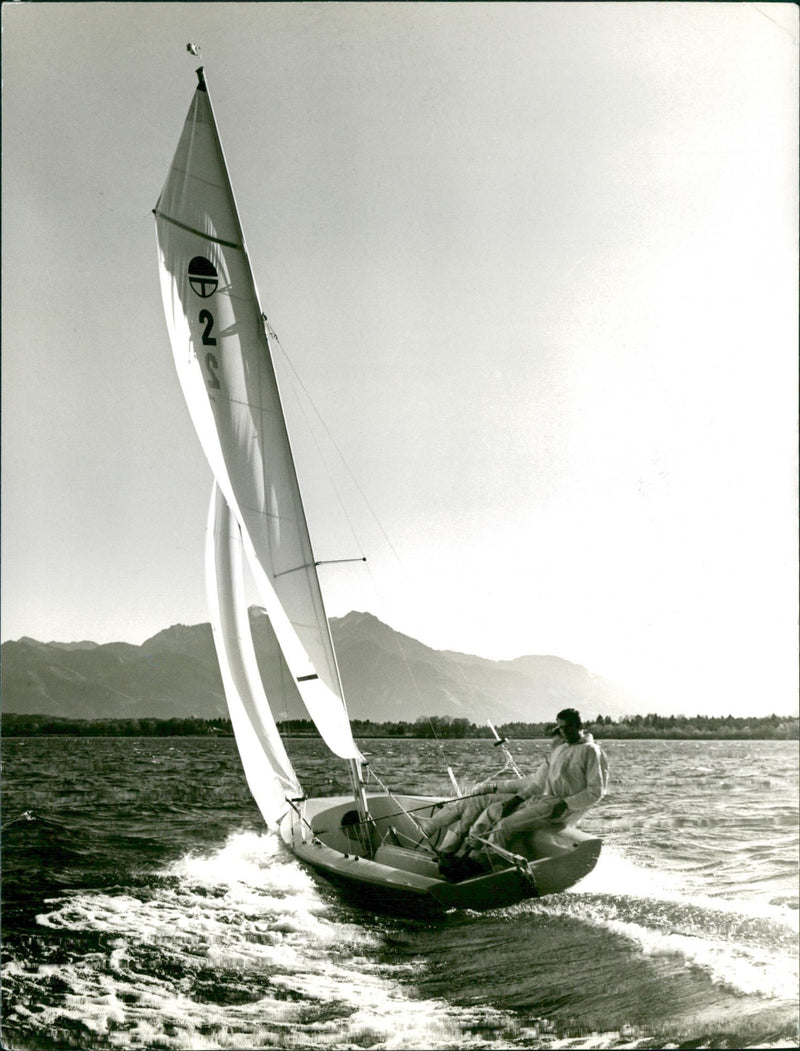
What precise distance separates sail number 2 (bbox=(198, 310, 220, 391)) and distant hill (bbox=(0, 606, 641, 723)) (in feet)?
3.56

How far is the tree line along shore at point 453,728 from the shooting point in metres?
3.51

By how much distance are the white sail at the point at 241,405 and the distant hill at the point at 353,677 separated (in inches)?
10.2

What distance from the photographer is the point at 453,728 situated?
3879 mm

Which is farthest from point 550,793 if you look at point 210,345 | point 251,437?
point 210,345

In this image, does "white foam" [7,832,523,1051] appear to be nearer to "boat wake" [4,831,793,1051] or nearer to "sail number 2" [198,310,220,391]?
"boat wake" [4,831,793,1051]

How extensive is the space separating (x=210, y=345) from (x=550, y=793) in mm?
2277

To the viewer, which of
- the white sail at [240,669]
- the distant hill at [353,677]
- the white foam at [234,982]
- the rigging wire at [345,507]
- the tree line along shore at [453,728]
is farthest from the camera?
the white sail at [240,669]

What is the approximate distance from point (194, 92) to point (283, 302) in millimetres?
879

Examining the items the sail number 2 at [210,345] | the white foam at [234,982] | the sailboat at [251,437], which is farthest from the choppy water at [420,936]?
the sail number 2 at [210,345]

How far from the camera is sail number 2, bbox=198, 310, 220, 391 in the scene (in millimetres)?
3678

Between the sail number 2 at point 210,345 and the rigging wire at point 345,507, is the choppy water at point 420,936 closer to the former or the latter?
the rigging wire at point 345,507

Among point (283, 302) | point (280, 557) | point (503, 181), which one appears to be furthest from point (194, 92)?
point (280, 557)

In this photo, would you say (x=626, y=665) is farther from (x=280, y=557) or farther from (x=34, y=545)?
(x=34, y=545)

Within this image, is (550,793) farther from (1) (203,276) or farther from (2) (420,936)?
(1) (203,276)
